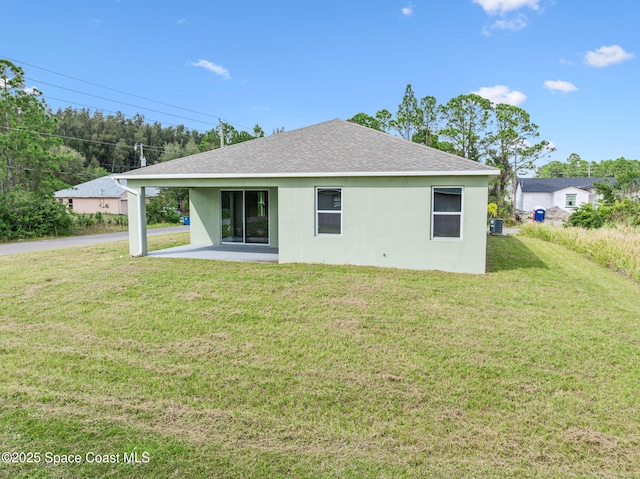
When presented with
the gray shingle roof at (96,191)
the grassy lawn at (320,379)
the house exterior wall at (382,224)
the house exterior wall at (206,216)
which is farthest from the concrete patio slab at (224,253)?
the gray shingle roof at (96,191)

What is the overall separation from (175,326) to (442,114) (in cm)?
3396

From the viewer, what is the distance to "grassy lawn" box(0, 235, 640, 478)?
10.5 feet

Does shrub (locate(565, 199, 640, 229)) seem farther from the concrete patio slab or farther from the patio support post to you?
the patio support post

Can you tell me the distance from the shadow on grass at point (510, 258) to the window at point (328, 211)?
4.34 metres

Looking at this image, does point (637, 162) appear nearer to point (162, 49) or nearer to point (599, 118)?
point (599, 118)

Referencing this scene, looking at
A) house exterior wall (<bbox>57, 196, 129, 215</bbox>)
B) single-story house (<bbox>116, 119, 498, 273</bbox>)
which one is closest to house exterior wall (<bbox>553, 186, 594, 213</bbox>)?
single-story house (<bbox>116, 119, 498, 273</bbox>)

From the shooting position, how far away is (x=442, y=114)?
3462 cm

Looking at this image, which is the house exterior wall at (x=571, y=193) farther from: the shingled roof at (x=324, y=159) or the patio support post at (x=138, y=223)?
the patio support post at (x=138, y=223)

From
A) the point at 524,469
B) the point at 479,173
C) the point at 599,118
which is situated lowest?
the point at 524,469

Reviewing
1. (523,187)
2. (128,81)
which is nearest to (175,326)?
(128,81)

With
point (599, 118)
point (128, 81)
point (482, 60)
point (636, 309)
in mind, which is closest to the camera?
point (636, 309)

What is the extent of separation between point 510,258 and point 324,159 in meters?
7.03

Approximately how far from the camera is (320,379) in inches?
178

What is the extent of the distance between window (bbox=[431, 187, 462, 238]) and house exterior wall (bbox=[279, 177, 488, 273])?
0.48 feet
